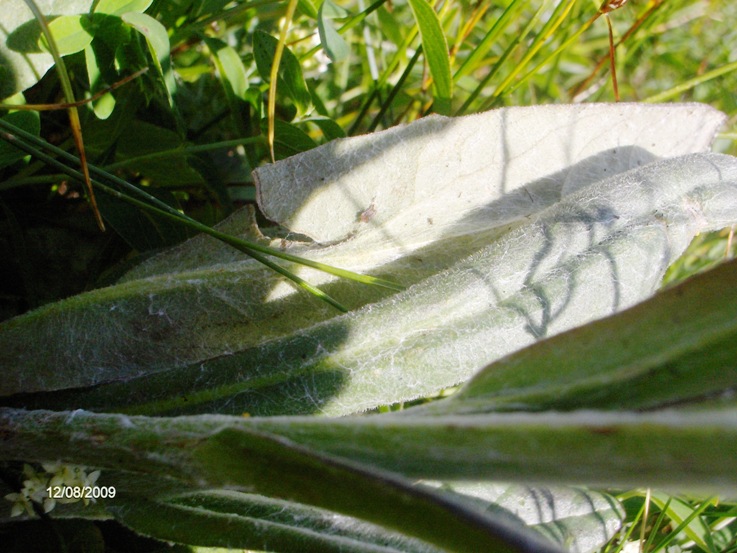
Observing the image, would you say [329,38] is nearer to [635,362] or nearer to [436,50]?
[436,50]

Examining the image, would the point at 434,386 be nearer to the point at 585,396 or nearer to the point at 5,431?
the point at 585,396

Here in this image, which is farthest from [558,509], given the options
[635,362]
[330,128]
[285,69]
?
[285,69]

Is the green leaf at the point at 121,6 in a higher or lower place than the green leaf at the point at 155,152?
higher

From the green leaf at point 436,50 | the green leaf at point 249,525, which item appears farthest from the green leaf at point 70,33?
the green leaf at point 249,525

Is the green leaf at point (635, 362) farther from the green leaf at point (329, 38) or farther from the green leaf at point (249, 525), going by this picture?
the green leaf at point (329, 38)

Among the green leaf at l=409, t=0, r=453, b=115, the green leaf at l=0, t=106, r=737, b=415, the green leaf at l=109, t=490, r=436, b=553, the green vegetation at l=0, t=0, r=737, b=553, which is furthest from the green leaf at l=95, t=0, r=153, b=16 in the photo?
the green leaf at l=109, t=490, r=436, b=553

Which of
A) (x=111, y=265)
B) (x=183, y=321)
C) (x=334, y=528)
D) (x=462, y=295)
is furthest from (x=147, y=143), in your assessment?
(x=334, y=528)

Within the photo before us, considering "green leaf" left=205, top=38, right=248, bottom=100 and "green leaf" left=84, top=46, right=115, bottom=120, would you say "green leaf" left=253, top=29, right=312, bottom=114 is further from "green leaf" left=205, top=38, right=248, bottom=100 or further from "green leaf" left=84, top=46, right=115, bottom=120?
"green leaf" left=84, top=46, right=115, bottom=120
